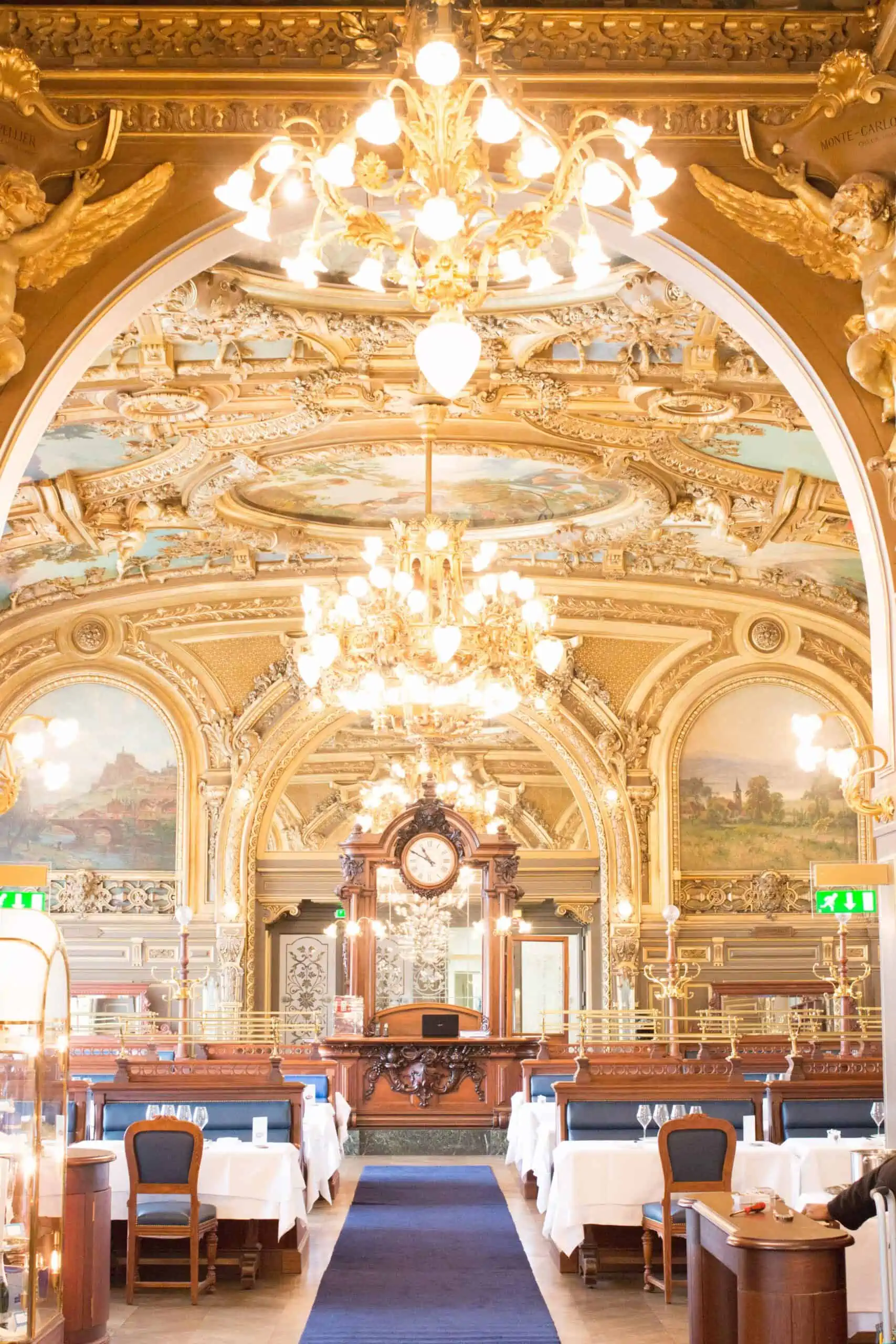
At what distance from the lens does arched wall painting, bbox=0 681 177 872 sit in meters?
20.2

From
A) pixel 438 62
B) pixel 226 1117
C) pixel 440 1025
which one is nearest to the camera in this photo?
pixel 438 62

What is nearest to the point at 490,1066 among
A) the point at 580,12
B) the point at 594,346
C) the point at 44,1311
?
the point at 594,346

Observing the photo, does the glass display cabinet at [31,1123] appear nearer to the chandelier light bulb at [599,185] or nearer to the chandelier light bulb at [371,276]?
the chandelier light bulb at [371,276]

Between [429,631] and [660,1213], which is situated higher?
[429,631]

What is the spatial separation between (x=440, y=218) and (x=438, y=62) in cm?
48

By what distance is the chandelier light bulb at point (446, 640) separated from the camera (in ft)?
39.3

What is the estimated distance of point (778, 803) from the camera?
20.6 metres

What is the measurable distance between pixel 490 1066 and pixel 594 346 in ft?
29.4

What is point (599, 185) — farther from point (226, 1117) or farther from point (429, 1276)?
point (226, 1117)

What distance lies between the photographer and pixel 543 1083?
14.2m

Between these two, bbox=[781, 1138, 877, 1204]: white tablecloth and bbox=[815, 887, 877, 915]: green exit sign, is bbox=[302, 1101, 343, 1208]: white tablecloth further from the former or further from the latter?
bbox=[815, 887, 877, 915]: green exit sign

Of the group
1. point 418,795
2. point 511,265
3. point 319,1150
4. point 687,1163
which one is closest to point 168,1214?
point 319,1150

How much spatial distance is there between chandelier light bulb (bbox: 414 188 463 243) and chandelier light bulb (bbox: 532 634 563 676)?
25.4 ft

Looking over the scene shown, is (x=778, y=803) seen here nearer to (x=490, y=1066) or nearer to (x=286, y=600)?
(x=490, y=1066)
